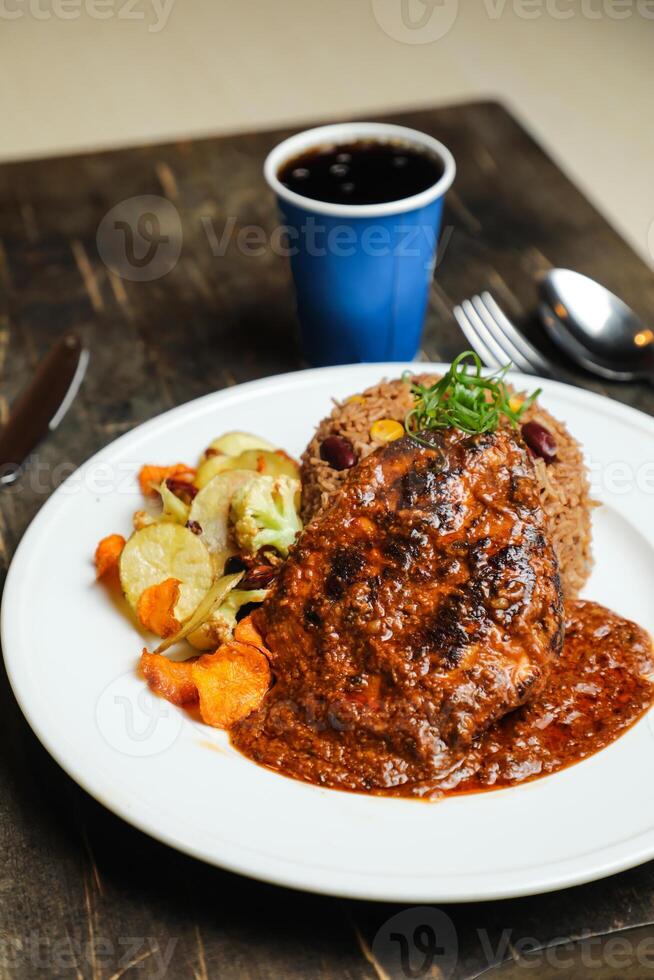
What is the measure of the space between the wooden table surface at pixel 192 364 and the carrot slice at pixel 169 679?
35 centimetres

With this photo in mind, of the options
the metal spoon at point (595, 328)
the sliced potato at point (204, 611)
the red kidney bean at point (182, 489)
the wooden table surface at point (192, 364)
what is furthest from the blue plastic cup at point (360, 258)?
the sliced potato at point (204, 611)

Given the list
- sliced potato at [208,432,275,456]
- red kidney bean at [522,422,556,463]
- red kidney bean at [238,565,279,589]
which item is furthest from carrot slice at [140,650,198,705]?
red kidney bean at [522,422,556,463]

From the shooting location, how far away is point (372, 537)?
109 inches

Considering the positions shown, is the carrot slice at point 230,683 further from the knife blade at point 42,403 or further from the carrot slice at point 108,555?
the knife blade at point 42,403

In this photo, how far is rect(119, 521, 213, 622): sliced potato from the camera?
2.96m

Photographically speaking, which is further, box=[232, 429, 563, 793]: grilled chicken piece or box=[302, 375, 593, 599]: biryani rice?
box=[302, 375, 593, 599]: biryani rice

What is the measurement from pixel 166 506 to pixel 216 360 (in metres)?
1.52

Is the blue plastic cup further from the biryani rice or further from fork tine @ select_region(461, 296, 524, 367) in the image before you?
the biryani rice

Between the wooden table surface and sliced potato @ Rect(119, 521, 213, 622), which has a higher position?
sliced potato @ Rect(119, 521, 213, 622)

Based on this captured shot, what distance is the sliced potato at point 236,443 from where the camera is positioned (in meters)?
3.48

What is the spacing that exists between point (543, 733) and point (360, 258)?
6.97 feet

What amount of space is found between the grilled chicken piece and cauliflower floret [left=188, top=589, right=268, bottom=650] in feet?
0.33

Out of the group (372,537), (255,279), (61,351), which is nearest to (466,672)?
(372,537)

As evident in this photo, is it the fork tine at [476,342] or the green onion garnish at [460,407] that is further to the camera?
the fork tine at [476,342]
